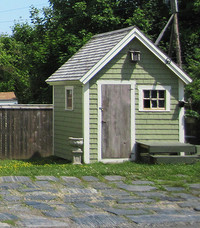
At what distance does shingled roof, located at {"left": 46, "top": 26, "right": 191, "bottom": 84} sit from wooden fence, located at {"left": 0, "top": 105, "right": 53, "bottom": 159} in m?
1.50

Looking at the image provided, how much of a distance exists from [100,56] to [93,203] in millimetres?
7279

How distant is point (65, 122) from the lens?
49.0 feet

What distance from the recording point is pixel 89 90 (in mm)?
13336

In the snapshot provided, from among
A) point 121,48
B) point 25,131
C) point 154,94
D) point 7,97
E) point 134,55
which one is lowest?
point 25,131

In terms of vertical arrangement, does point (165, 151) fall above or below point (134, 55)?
below

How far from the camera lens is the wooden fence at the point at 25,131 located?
611 inches

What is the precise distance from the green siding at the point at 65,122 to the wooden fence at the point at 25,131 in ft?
1.57

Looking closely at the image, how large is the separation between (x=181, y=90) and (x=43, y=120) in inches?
211

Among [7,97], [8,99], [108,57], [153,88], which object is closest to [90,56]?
[108,57]

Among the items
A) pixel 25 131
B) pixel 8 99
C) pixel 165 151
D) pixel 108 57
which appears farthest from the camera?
pixel 8 99

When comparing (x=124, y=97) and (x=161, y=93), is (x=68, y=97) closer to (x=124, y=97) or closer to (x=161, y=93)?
(x=124, y=97)

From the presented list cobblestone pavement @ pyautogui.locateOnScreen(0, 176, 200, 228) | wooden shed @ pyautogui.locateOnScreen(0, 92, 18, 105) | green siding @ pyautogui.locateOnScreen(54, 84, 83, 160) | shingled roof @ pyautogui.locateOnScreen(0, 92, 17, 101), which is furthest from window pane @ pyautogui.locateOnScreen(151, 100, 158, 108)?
shingled roof @ pyautogui.locateOnScreen(0, 92, 17, 101)

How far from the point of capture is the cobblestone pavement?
604 cm

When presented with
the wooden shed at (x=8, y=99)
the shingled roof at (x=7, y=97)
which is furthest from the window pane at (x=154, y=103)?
the shingled roof at (x=7, y=97)
